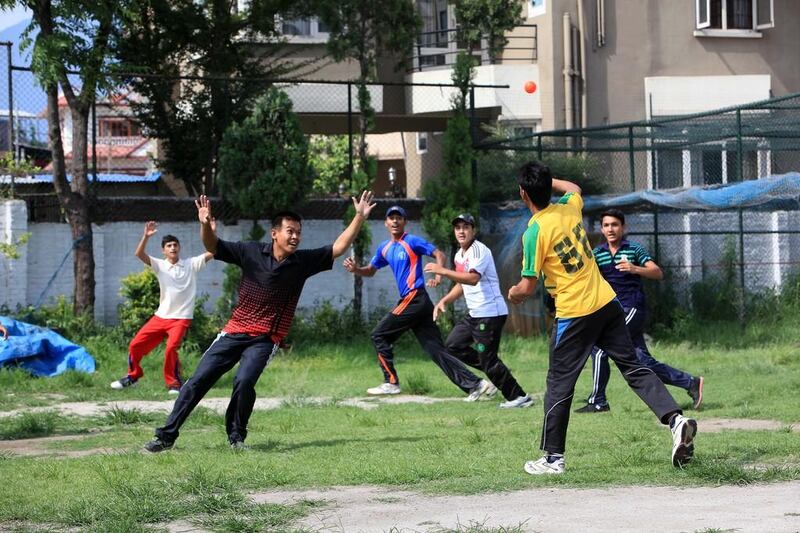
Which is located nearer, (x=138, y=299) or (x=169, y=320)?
(x=169, y=320)

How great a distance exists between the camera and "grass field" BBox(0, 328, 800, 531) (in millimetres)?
6699

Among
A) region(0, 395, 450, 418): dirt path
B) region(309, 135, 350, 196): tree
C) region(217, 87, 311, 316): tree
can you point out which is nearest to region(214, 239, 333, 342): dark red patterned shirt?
region(0, 395, 450, 418): dirt path

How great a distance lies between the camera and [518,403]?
11.7 m

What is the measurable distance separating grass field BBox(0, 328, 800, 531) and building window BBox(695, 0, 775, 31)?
44.2 feet

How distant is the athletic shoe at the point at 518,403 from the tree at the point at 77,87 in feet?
24.2

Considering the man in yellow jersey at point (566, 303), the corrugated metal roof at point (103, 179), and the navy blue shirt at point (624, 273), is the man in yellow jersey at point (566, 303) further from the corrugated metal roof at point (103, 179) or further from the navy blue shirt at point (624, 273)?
the corrugated metal roof at point (103, 179)

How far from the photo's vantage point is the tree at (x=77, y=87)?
16312 mm

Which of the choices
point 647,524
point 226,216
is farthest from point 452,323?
point 647,524

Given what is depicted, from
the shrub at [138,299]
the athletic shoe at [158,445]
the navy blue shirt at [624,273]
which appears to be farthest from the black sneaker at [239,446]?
the shrub at [138,299]

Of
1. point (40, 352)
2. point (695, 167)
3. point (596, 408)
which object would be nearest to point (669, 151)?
point (695, 167)

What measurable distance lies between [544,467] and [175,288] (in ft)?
23.2

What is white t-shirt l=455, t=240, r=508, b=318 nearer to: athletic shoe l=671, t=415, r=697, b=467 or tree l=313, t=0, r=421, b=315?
athletic shoe l=671, t=415, r=697, b=467

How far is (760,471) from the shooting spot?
7.32 m

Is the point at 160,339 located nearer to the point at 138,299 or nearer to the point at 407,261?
the point at 407,261
